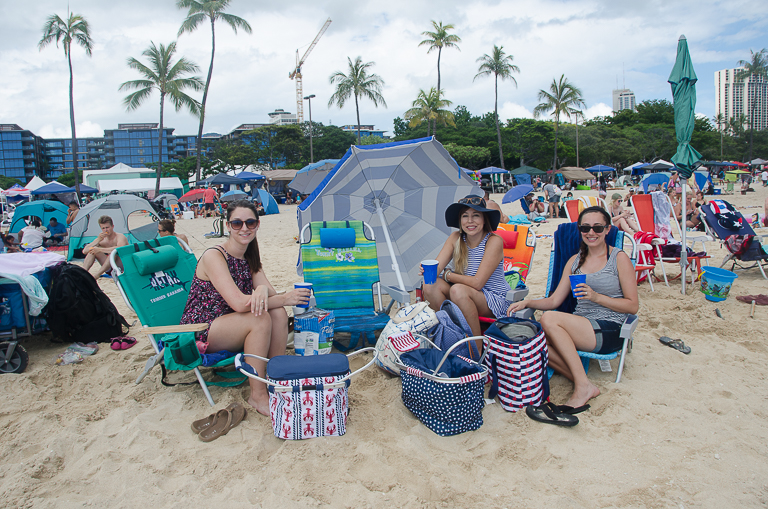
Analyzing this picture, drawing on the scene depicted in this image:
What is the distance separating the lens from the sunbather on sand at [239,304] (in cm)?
253

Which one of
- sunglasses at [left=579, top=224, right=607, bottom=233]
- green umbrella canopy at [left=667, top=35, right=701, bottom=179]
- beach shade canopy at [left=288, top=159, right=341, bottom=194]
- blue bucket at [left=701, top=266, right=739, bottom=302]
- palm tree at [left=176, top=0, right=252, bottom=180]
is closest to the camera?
sunglasses at [left=579, top=224, right=607, bottom=233]

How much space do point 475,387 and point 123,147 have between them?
14180 cm

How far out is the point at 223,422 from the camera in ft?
7.85

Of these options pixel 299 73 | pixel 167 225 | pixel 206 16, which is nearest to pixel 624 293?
pixel 167 225

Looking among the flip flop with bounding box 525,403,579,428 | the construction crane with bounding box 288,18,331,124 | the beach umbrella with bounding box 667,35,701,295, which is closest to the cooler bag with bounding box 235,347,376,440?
the flip flop with bounding box 525,403,579,428

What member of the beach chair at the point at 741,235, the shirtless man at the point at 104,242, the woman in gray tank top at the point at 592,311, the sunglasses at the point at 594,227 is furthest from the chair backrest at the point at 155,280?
the beach chair at the point at 741,235

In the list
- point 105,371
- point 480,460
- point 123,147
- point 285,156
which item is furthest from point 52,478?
point 123,147

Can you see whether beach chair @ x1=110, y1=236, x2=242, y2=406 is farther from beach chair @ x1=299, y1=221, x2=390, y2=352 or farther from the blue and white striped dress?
the blue and white striped dress

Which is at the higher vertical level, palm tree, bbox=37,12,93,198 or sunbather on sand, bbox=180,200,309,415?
palm tree, bbox=37,12,93,198

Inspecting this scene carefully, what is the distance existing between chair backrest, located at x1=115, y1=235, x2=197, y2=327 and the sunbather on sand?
57cm

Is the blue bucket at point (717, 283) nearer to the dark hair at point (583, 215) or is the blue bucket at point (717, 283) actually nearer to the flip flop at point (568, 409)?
the dark hair at point (583, 215)

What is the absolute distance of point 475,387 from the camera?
2.30m

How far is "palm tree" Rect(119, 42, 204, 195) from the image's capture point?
23062 millimetres

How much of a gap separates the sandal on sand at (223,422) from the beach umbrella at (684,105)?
4.66 meters
